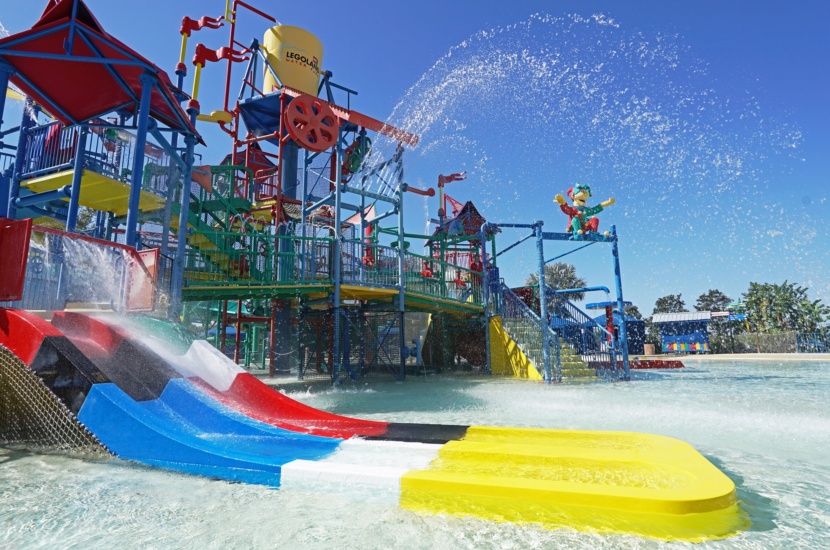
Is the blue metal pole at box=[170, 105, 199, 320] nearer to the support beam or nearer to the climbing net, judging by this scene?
the climbing net

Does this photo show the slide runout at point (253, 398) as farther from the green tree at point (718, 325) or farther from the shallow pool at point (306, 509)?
the green tree at point (718, 325)

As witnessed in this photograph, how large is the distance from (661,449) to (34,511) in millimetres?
4412

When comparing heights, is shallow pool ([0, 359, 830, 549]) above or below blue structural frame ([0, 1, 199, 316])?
below

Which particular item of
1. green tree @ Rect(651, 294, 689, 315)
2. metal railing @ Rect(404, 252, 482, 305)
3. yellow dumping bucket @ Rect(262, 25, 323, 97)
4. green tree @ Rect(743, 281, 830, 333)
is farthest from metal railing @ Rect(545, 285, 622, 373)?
green tree @ Rect(651, 294, 689, 315)

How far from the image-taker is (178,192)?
1295 cm

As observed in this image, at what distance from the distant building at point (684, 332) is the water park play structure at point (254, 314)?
27.5 meters

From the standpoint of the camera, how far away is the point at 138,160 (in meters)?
7.77

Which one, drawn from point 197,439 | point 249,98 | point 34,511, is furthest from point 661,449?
point 249,98

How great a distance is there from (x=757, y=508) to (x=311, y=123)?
1292 centimetres

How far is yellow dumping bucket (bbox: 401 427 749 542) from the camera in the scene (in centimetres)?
257

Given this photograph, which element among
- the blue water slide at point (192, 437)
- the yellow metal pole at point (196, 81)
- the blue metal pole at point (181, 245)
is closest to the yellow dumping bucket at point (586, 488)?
the blue water slide at point (192, 437)

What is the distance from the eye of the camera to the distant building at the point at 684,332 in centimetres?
3669

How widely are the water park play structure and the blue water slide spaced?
0.02m

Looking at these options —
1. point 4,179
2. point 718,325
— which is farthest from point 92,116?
point 718,325
